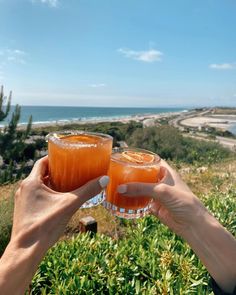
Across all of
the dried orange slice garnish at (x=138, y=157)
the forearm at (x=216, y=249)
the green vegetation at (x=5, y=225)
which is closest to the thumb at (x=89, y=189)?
the dried orange slice garnish at (x=138, y=157)

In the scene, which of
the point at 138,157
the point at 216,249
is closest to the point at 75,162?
the point at 138,157

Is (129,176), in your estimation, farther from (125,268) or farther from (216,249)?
(125,268)

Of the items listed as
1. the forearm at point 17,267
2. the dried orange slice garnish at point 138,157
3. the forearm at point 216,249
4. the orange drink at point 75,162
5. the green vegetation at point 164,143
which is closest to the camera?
the forearm at point 17,267

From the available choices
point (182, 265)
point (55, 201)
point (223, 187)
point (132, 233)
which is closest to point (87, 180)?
point (55, 201)

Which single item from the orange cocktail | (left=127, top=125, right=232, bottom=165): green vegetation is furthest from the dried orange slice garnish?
(left=127, top=125, right=232, bottom=165): green vegetation

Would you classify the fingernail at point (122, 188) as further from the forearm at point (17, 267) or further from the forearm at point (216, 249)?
the forearm at point (17, 267)

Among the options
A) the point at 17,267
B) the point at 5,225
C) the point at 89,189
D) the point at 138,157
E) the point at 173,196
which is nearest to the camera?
the point at 17,267

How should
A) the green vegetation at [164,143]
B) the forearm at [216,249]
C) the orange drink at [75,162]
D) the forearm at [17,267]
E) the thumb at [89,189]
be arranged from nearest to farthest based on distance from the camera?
the forearm at [17,267]
the thumb at [89,189]
the orange drink at [75,162]
the forearm at [216,249]
the green vegetation at [164,143]
